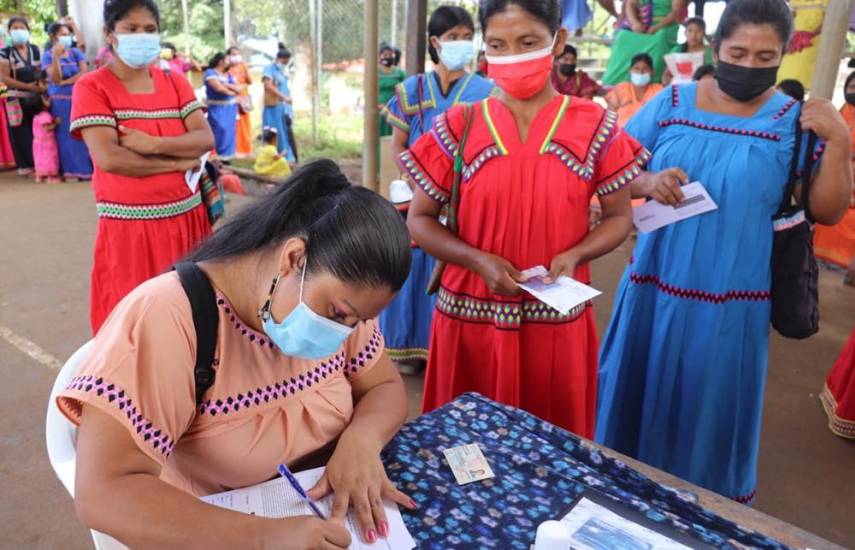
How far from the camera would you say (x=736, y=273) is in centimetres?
210

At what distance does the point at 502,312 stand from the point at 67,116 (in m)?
7.80

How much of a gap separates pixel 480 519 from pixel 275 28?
11.3m

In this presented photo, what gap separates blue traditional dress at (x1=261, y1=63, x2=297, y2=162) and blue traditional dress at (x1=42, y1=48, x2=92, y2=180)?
241cm

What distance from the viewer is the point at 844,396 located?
3.10 metres

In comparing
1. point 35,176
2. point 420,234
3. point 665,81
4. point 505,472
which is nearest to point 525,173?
point 420,234

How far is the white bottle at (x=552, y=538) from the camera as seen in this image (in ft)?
3.39

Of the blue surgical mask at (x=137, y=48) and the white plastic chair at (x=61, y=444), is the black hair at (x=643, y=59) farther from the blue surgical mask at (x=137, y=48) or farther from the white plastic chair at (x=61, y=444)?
the white plastic chair at (x=61, y=444)

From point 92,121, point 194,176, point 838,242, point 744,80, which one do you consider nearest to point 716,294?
point 744,80

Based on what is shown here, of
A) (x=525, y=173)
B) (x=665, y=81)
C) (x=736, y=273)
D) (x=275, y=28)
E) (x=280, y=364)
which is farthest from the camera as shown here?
(x=275, y=28)

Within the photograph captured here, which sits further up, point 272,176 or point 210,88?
point 210,88

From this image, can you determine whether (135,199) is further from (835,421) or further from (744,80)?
(835,421)

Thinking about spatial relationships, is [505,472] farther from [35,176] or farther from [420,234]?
[35,176]

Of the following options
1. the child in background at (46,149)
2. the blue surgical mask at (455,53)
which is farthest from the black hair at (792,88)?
the child in background at (46,149)

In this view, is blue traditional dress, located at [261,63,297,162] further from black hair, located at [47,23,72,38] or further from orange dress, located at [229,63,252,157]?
black hair, located at [47,23,72,38]
